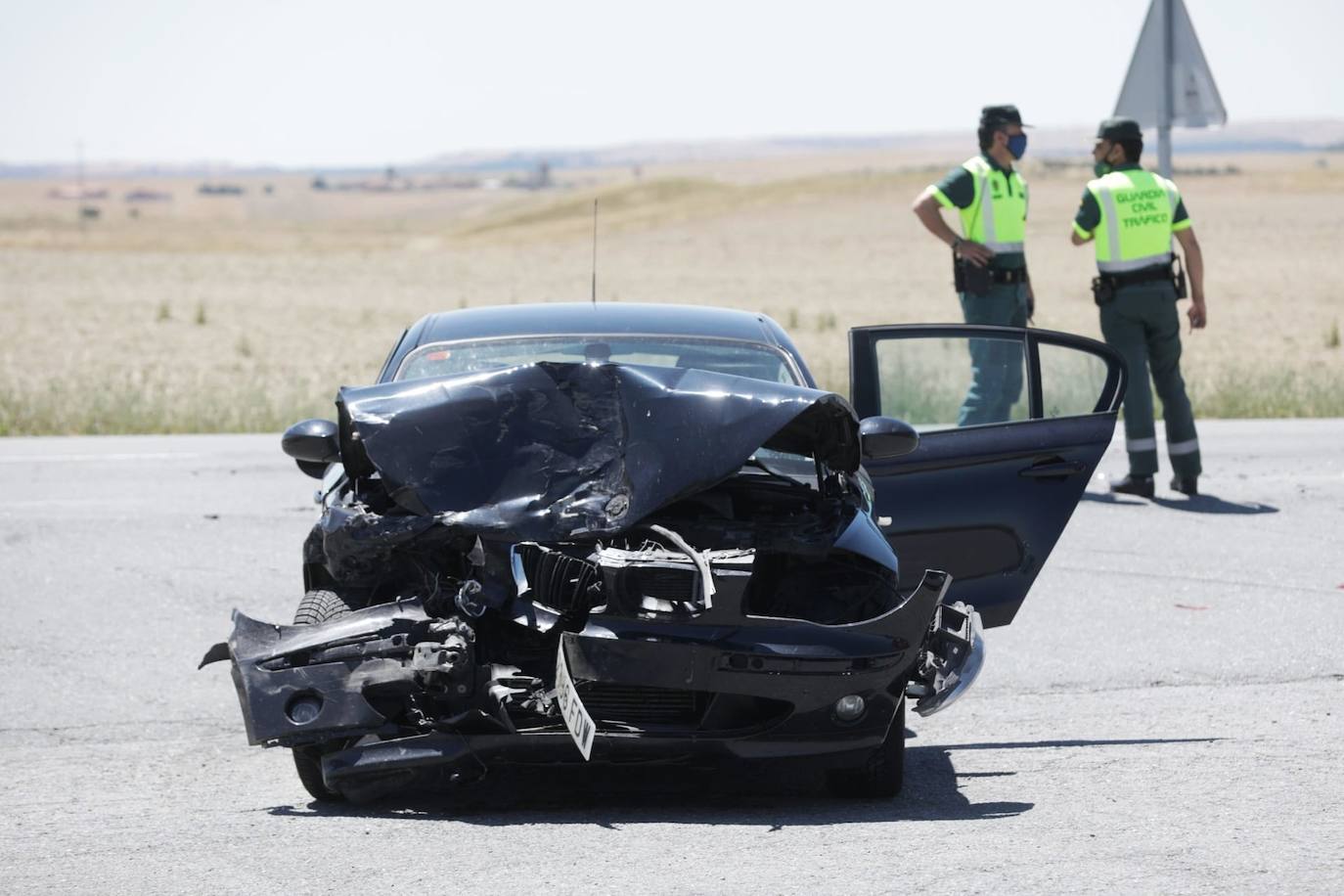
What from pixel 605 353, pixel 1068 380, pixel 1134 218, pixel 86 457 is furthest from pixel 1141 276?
pixel 86 457

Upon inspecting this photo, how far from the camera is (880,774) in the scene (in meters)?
5.65

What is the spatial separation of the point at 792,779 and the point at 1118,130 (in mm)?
6873

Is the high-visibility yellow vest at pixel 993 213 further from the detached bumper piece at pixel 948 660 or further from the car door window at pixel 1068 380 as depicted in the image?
the detached bumper piece at pixel 948 660

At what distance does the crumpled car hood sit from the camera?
546cm

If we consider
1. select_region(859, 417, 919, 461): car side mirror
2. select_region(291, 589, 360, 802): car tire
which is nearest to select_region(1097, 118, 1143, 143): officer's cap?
select_region(859, 417, 919, 461): car side mirror

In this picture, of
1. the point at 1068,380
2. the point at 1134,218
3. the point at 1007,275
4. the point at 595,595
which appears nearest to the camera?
the point at 595,595

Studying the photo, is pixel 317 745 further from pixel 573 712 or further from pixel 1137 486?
pixel 1137 486

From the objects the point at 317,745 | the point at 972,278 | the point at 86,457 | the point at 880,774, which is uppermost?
the point at 972,278

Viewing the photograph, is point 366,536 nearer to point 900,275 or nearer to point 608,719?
point 608,719

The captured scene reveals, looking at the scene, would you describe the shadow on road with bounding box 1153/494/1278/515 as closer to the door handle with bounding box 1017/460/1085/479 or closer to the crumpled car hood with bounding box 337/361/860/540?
the door handle with bounding box 1017/460/1085/479

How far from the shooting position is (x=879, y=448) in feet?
20.8

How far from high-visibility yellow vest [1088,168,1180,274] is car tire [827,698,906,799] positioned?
6.83 m

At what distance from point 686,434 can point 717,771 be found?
1251 millimetres

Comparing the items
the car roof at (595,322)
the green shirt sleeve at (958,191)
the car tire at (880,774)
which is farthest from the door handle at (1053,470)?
the green shirt sleeve at (958,191)
